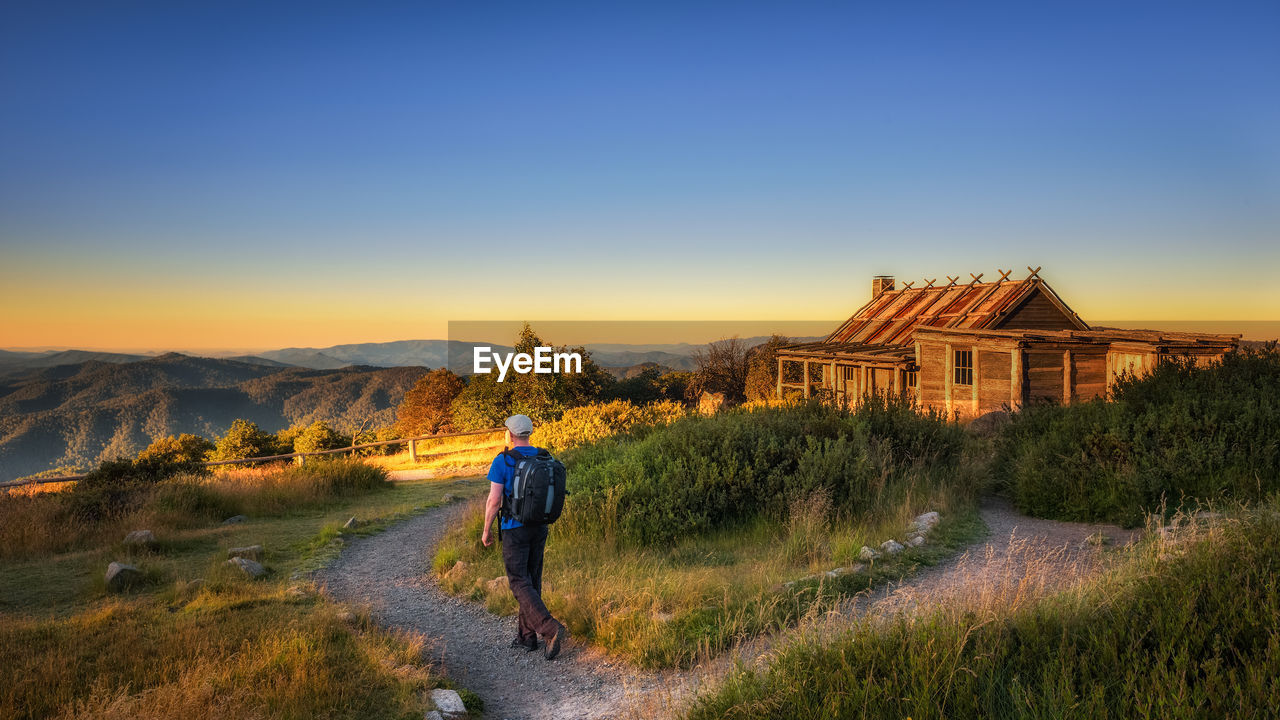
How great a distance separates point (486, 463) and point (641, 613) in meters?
17.7

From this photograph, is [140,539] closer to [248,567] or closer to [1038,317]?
[248,567]

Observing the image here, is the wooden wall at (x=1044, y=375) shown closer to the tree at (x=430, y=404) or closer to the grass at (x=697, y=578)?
the grass at (x=697, y=578)

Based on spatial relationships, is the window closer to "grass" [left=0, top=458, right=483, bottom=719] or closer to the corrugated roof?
the corrugated roof

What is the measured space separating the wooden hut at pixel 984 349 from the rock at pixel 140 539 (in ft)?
47.5

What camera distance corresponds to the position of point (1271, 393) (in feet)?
32.0

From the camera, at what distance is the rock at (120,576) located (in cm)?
775

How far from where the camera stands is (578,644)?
6.27 metres

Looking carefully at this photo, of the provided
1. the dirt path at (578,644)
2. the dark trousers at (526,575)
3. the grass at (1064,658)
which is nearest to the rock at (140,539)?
the dirt path at (578,644)

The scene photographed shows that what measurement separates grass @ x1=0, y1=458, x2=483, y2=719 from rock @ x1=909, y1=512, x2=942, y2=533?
5808 millimetres

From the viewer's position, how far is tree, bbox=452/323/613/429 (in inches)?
1378

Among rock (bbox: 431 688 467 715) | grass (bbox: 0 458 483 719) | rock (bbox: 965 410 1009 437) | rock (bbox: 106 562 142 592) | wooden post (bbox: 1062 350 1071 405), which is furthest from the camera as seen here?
wooden post (bbox: 1062 350 1071 405)

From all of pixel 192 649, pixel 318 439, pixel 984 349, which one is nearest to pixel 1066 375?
pixel 984 349

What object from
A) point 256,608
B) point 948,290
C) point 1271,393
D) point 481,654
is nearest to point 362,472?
point 256,608

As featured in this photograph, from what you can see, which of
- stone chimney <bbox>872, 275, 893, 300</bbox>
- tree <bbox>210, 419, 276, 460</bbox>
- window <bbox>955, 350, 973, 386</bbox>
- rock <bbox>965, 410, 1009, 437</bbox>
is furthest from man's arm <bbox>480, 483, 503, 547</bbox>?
stone chimney <bbox>872, 275, 893, 300</bbox>
